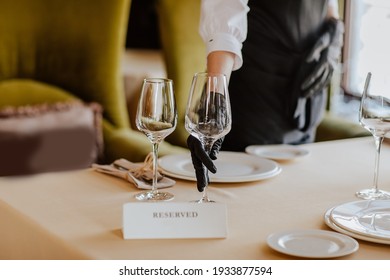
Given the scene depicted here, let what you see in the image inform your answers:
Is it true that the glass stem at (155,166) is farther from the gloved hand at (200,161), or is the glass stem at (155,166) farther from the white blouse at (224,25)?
the white blouse at (224,25)

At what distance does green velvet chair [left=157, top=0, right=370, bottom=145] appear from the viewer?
94.7 inches

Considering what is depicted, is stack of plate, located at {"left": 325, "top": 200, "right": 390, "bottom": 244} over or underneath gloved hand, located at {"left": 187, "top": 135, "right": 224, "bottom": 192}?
underneath

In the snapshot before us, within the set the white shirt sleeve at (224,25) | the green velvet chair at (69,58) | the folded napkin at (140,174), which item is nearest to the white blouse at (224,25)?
the white shirt sleeve at (224,25)

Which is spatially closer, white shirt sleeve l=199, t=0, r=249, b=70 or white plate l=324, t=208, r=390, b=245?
white plate l=324, t=208, r=390, b=245

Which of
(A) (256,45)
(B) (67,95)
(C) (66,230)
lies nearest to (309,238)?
(C) (66,230)

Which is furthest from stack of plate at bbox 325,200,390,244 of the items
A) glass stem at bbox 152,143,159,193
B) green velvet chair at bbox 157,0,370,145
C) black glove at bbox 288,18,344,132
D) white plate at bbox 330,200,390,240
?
green velvet chair at bbox 157,0,370,145

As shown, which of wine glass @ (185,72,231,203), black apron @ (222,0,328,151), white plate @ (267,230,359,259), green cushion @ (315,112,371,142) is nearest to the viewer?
white plate @ (267,230,359,259)

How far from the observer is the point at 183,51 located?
246cm

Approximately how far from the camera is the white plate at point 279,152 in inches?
54.2

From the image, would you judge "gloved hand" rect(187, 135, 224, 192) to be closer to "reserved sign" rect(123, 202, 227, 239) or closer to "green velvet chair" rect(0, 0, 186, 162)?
"reserved sign" rect(123, 202, 227, 239)

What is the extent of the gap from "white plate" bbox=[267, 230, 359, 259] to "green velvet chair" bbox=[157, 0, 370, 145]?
1521 mm

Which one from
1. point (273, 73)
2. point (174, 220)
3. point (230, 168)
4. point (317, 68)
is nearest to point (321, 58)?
point (317, 68)

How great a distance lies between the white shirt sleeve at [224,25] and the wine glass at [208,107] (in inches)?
13.9

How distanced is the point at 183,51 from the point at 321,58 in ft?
2.73
